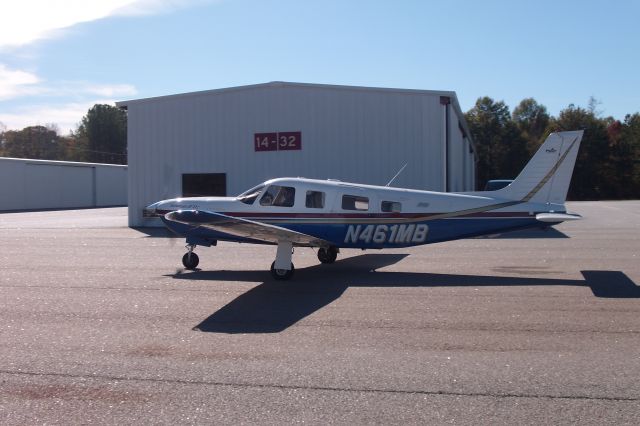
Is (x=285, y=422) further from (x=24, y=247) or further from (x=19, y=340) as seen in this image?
(x=24, y=247)

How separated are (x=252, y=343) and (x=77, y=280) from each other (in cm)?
630

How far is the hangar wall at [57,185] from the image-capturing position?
179 feet

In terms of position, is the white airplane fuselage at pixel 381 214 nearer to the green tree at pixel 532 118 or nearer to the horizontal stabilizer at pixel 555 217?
the horizontal stabilizer at pixel 555 217

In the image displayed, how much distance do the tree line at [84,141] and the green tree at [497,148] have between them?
55732mm

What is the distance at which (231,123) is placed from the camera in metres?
27.8

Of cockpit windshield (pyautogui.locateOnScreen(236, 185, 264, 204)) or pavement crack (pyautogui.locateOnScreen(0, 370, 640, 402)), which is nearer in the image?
pavement crack (pyautogui.locateOnScreen(0, 370, 640, 402))

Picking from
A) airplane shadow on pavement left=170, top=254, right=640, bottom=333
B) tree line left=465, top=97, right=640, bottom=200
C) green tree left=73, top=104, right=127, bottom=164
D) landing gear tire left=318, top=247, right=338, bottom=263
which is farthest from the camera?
green tree left=73, top=104, right=127, bottom=164

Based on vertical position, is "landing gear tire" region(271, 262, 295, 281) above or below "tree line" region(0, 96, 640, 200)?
below

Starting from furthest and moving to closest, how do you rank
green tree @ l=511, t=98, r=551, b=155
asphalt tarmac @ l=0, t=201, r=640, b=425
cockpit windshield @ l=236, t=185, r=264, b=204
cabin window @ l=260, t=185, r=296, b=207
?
green tree @ l=511, t=98, r=551, b=155 → cockpit windshield @ l=236, t=185, r=264, b=204 → cabin window @ l=260, t=185, r=296, b=207 → asphalt tarmac @ l=0, t=201, r=640, b=425

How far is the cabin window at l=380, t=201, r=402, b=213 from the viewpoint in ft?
44.2

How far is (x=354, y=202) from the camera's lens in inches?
539

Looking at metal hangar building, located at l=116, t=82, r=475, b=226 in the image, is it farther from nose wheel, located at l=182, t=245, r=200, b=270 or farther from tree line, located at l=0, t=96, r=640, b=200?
tree line, located at l=0, t=96, r=640, b=200

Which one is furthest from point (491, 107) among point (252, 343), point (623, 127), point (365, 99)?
point (252, 343)

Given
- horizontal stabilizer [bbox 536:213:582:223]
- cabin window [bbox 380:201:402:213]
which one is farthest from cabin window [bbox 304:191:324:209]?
horizontal stabilizer [bbox 536:213:582:223]
